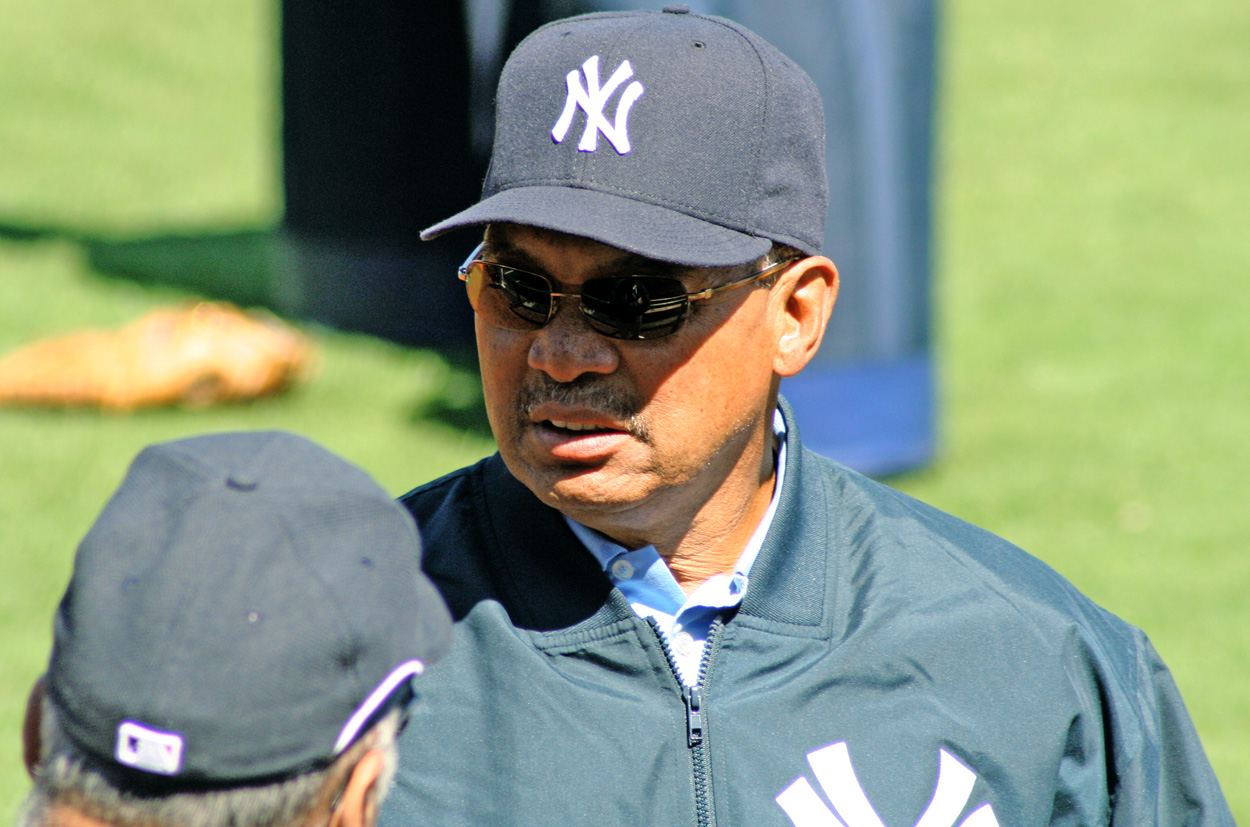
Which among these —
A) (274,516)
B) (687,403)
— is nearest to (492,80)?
(687,403)

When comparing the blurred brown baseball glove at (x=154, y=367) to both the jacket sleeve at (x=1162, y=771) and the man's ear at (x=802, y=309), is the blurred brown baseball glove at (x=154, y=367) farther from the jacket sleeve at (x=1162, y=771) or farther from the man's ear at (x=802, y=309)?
the jacket sleeve at (x=1162, y=771)

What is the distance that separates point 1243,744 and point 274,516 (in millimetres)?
4491

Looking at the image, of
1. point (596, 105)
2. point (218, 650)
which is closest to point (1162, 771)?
point (596, 105)

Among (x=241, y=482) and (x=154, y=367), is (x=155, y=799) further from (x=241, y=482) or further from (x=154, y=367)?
(x=154, y=367)

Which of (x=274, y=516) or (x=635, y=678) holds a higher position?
(x=274, y=516)

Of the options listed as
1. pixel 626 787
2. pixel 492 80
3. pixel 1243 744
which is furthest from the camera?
pixel 492 80

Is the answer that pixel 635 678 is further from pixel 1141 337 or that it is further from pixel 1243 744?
pixel 1141 337

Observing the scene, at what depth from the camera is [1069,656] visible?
2.09 m

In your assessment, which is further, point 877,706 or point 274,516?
point 877,706

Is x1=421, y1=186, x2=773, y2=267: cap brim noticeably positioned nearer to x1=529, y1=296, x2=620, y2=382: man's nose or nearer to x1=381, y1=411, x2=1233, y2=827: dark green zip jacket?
x1=529, y1=296, x2=620, y2=382: man's nose

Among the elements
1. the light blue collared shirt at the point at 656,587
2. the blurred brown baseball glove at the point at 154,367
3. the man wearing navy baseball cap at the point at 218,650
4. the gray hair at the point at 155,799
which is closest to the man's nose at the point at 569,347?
the light blue collared shirt at the point at 656,587

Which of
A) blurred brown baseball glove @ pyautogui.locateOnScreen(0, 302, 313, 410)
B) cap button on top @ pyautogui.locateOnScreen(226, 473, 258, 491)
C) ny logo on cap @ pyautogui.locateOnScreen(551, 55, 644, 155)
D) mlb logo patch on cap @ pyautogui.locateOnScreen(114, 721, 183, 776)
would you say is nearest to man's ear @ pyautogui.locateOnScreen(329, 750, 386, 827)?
mlb logo patch on cap @ pyautogui.locateOnScreen(114, 721, 183, 776)

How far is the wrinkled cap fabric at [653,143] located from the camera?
1.98 meters

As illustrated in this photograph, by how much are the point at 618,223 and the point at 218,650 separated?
948 millimetres
